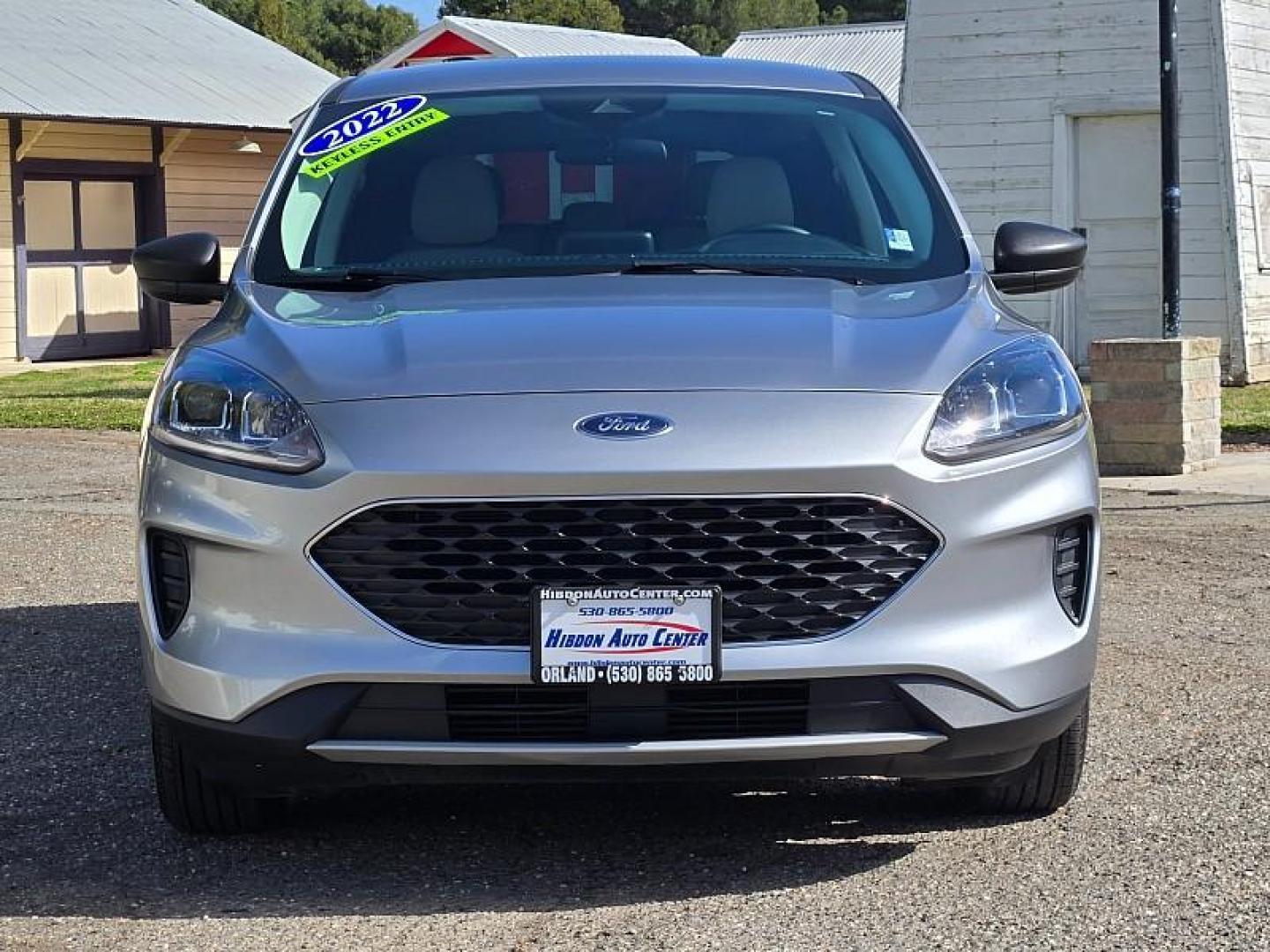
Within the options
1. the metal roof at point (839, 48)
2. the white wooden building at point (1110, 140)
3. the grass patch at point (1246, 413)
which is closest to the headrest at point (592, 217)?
the grass patch at point (1246, 413)

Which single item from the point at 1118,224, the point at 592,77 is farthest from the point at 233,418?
the point at 1118,224

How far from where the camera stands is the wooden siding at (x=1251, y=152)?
1627 cm

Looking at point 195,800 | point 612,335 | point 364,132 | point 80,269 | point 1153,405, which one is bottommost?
point 80,269

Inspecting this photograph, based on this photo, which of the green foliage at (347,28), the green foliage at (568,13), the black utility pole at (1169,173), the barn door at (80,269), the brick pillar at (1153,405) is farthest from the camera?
the green foliage at (347,28)

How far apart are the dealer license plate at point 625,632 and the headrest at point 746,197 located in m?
1.53

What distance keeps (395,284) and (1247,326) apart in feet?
42.4

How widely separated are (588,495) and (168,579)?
87cm

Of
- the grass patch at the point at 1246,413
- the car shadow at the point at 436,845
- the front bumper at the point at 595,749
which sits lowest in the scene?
the grass patch at the point at 1246,413

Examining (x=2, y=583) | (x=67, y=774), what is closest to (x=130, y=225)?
(x=2, y=583)

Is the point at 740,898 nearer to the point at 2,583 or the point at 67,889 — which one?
the point at 67,889

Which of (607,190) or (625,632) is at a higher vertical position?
(607,190)

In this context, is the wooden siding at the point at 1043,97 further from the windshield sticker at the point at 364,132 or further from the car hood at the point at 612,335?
the car hood at the point at 612,335

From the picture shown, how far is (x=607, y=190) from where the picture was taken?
5102 mm

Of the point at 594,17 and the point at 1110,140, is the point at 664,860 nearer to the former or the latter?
the point at 1110,140
